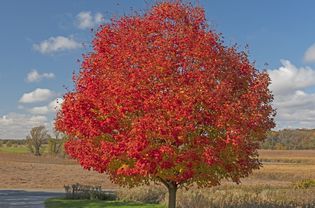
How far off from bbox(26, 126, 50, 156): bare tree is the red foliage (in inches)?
4777

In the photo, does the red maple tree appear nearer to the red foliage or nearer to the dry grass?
the red foliage

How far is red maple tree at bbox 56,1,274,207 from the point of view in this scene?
15781mm

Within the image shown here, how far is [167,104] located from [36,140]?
414 ft

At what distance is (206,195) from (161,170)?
1299cm

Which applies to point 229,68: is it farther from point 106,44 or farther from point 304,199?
point 304,199

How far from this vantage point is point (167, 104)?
1561cm

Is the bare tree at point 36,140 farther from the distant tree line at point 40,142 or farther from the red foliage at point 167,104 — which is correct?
the red foliage at point 167,104

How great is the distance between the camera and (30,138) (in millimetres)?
136250

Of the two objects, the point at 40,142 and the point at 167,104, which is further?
the point at 40,142

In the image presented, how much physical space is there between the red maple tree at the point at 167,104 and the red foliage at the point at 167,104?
0.11ft

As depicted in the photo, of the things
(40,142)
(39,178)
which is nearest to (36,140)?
(40,142)

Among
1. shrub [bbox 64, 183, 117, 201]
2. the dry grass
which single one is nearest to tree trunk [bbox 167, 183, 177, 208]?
shrub [bbox 64, 183, 117, 201]

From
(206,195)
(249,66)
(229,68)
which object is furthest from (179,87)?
(206,195)

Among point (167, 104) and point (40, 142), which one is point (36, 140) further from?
point (167, 104)
